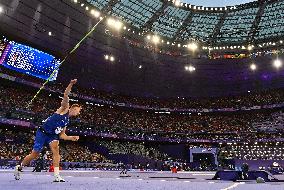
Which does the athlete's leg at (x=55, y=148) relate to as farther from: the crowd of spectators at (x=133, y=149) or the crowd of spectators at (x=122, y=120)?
the crowd of spectators at (x=133, y=149)

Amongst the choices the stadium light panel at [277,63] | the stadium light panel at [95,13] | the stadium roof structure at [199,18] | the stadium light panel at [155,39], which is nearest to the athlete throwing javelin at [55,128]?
the stadium light panel at [95,13]

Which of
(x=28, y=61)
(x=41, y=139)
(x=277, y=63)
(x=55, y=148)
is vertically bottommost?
(x=55, y=148)

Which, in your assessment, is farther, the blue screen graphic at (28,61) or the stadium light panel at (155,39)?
the stadium light panel at (155,39)

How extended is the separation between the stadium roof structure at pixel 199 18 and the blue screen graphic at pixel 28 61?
9.31m

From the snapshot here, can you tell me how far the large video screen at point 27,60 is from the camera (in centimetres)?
3359

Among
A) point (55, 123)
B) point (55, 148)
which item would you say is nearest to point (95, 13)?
point (55, 148)

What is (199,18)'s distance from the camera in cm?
4678

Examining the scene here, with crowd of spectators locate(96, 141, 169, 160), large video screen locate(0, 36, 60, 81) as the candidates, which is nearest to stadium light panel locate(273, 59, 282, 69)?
crowd of spectators locate(96, 141, 169, 160)

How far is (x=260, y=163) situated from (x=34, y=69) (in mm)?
31175

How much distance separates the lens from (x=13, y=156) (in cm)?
3014

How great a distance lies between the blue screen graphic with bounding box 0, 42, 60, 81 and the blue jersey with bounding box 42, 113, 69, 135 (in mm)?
30498

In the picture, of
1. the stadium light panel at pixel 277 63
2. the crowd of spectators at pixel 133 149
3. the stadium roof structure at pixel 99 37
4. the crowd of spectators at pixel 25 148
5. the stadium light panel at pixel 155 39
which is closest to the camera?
the crowd of spectators at pixel 25 148

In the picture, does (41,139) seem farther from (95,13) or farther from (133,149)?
(133,149)

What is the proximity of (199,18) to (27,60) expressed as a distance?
86.2 ft
